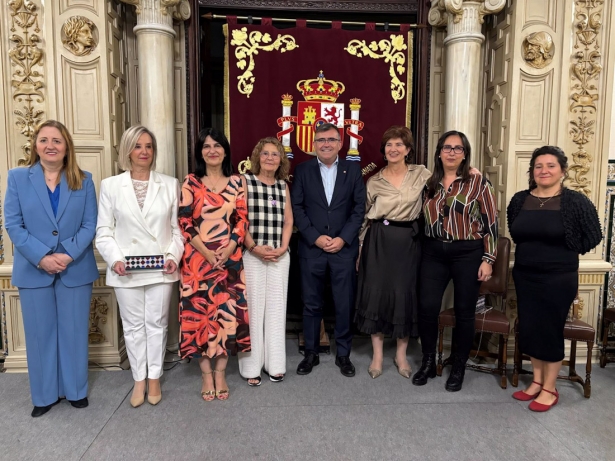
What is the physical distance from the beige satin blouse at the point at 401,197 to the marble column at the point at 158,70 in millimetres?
1472

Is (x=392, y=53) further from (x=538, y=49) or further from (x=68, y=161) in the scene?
(x=68, y=161)

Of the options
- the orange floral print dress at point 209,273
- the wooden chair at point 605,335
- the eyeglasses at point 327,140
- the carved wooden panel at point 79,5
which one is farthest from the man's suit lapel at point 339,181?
the wooden chair at point 605,335

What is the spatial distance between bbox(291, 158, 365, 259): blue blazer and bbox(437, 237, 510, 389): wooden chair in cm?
76

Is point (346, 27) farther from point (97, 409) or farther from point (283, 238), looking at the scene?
point (97, 409)

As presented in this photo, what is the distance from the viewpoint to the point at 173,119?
3277 millimetres

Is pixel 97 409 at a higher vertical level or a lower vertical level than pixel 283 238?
lower

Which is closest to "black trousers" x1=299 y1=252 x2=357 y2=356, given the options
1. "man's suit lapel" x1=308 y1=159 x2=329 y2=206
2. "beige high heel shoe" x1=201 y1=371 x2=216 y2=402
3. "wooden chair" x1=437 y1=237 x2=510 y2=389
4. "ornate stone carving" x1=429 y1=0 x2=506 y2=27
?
"man's suit lapel" x1=308 y1=159 x2=329 y2=206

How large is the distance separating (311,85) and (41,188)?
197 centimetres

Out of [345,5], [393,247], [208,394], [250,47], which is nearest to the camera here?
[208,394]

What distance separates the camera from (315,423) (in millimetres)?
2445

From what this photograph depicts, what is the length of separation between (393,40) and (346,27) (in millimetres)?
417

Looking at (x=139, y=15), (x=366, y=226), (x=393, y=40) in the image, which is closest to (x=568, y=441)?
(x=366, y=226)

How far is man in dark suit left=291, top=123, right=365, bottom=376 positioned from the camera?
2.96 metres

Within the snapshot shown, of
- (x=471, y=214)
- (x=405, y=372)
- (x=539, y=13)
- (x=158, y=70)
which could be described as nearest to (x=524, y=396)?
(x=405, y=372)
